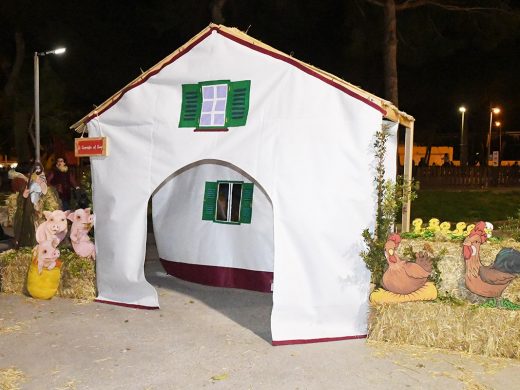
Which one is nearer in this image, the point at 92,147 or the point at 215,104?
the point at 215,104

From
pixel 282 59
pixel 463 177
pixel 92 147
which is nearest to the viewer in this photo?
pixel 282 59

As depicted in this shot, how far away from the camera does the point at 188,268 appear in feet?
31.7

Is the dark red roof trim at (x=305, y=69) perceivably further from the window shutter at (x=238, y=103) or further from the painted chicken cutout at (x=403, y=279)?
the painted chicken cutout at (x=403, y=279)

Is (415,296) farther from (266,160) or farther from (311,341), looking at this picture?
(266,160)

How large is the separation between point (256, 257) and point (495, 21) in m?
14.9

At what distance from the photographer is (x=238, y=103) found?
7.04m

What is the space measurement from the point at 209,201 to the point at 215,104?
8.14 ft

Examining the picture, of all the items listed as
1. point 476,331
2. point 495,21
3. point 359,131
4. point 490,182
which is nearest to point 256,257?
point 359,131

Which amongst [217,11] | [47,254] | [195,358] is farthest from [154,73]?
[217,11]

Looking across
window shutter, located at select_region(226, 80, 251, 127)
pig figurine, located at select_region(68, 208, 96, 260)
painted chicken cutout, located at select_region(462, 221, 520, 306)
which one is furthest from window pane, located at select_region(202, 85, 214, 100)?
painted chicken cutout, located at select_region(462, 221, 520, 306)

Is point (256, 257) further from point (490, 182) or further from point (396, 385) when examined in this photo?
point (490, 182)

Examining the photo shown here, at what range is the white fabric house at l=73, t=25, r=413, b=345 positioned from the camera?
21.4ft

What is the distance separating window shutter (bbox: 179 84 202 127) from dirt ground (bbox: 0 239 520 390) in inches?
99.5

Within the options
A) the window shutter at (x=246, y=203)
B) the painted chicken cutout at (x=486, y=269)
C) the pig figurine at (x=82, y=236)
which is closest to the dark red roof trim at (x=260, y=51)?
the pig figurine at (x=82, y=236)
